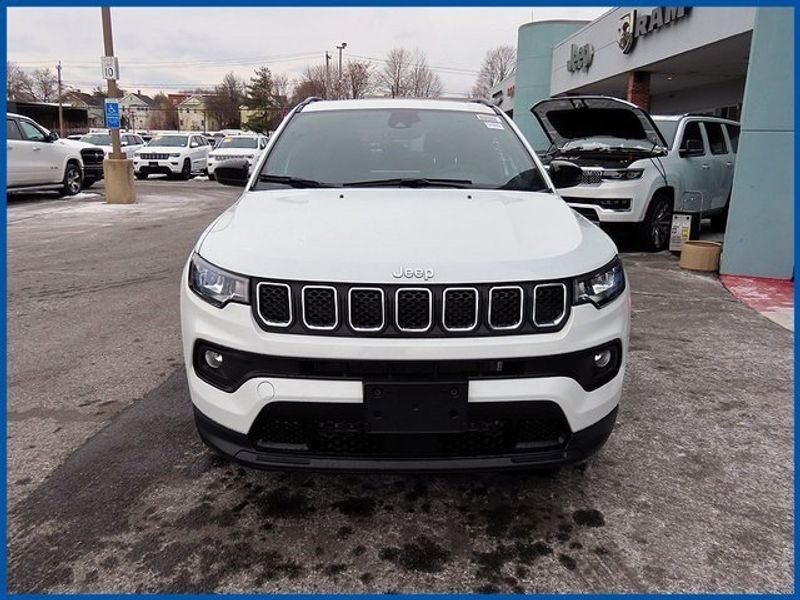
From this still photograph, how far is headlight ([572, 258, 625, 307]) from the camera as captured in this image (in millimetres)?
2340

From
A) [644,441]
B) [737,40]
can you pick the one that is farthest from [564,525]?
[737,40]

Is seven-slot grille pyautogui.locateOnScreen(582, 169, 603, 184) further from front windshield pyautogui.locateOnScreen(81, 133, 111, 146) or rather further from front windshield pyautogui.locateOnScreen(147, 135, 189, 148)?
front windshield pyautogui.locateOnScreen(81, 133, 111, 146)

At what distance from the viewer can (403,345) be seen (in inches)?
85.4

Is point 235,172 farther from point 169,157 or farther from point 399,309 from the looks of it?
point 169,157

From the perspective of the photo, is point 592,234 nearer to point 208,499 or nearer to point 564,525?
point 564,525

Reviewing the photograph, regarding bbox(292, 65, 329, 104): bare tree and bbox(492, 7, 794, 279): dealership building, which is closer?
bbox(492, 7, 794, 279): dealership building

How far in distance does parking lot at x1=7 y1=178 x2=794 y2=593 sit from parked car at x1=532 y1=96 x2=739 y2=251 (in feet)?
14.4

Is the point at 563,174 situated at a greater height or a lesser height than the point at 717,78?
lesser

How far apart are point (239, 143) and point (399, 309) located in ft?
70.5

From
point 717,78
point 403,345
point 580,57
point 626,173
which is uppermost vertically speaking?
point 580,57

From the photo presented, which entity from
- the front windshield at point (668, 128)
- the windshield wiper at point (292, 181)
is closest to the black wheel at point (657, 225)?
the front windshield at point (668, 128)

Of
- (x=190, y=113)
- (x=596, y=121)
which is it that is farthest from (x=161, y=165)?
(x=190, y=113)

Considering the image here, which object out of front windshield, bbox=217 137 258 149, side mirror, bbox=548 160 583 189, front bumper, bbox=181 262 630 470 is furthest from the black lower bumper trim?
front windshield, bbox=217 137 258 149

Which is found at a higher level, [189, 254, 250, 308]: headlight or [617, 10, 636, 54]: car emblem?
[617, 10, 636, 54]: car emblem
